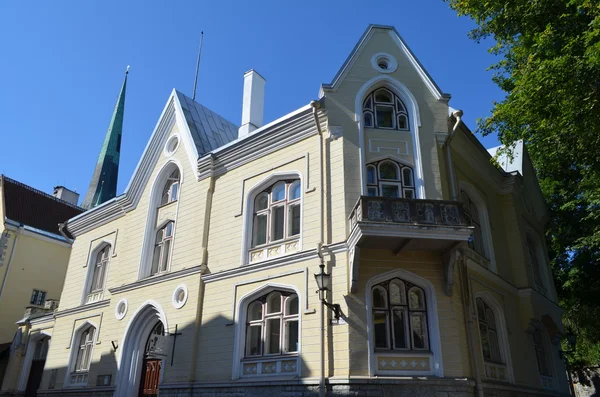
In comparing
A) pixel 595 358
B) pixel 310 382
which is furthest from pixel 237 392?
pixel 595 358

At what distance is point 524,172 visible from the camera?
63.9 feet

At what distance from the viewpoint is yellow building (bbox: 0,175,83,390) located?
26.4 metres

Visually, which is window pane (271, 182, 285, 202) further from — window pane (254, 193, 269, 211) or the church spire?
the church spire

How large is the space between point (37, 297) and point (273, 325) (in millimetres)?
20592

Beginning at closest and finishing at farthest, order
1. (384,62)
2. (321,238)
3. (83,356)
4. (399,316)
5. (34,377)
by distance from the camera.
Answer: (399,316), (321,238), (384,62), (83,356), (34,377)

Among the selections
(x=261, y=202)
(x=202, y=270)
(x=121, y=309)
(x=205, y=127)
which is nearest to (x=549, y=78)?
(x=261, y=202)

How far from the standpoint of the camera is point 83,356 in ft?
63.7

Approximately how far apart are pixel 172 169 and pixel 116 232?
450cm

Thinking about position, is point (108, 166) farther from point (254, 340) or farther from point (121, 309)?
point (254, 340)

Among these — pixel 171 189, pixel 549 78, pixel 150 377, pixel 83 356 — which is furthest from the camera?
pixel 83 356

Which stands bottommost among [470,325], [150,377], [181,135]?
[150,377]

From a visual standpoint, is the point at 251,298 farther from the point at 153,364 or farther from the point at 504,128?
the point at 504,128

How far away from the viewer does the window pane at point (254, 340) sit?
13.3 m

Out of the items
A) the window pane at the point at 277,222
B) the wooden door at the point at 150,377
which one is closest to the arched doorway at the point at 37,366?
the wooden door at the point at 150,377
